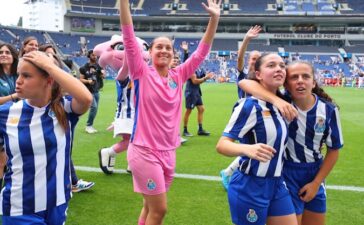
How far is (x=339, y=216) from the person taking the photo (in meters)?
4.86

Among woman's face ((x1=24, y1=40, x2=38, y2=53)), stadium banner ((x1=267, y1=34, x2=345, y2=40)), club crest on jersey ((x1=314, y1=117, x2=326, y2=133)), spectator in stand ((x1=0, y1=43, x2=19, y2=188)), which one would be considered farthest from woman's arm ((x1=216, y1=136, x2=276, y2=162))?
stadium banner ((x1=267, y1=34, x2=345, y2=40))

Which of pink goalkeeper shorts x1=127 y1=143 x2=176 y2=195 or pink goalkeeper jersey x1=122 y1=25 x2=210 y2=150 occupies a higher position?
pink goalkeeper jersey x1=122 y1=25 x2=210 y2=150

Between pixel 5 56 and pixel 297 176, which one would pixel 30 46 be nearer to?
pixel 5 56

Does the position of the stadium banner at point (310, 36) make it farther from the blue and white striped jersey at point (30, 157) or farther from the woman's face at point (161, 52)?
the blue and white striped jersey at point (30, 157)

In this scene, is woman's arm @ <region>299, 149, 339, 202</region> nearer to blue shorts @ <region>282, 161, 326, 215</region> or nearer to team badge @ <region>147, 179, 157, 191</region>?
blue shorts @ <region>282, 161, 326, 215</region>

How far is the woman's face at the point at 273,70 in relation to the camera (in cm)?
291

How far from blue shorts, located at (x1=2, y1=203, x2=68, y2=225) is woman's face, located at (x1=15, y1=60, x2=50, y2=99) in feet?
2.39

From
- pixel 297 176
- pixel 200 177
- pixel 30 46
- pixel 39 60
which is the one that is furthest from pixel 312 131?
pixel 200 177

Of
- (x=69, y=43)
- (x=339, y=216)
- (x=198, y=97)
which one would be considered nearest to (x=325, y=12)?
(x=69, y=43)

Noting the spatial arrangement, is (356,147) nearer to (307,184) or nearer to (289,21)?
(307,184)

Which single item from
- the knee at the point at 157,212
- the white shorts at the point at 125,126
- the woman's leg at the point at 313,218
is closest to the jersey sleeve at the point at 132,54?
the knee at the point at 157,212

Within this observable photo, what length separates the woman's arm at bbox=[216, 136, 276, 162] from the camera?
2.49 m

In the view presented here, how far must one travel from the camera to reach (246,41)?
4.28m

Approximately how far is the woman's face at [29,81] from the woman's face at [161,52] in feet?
4.28
